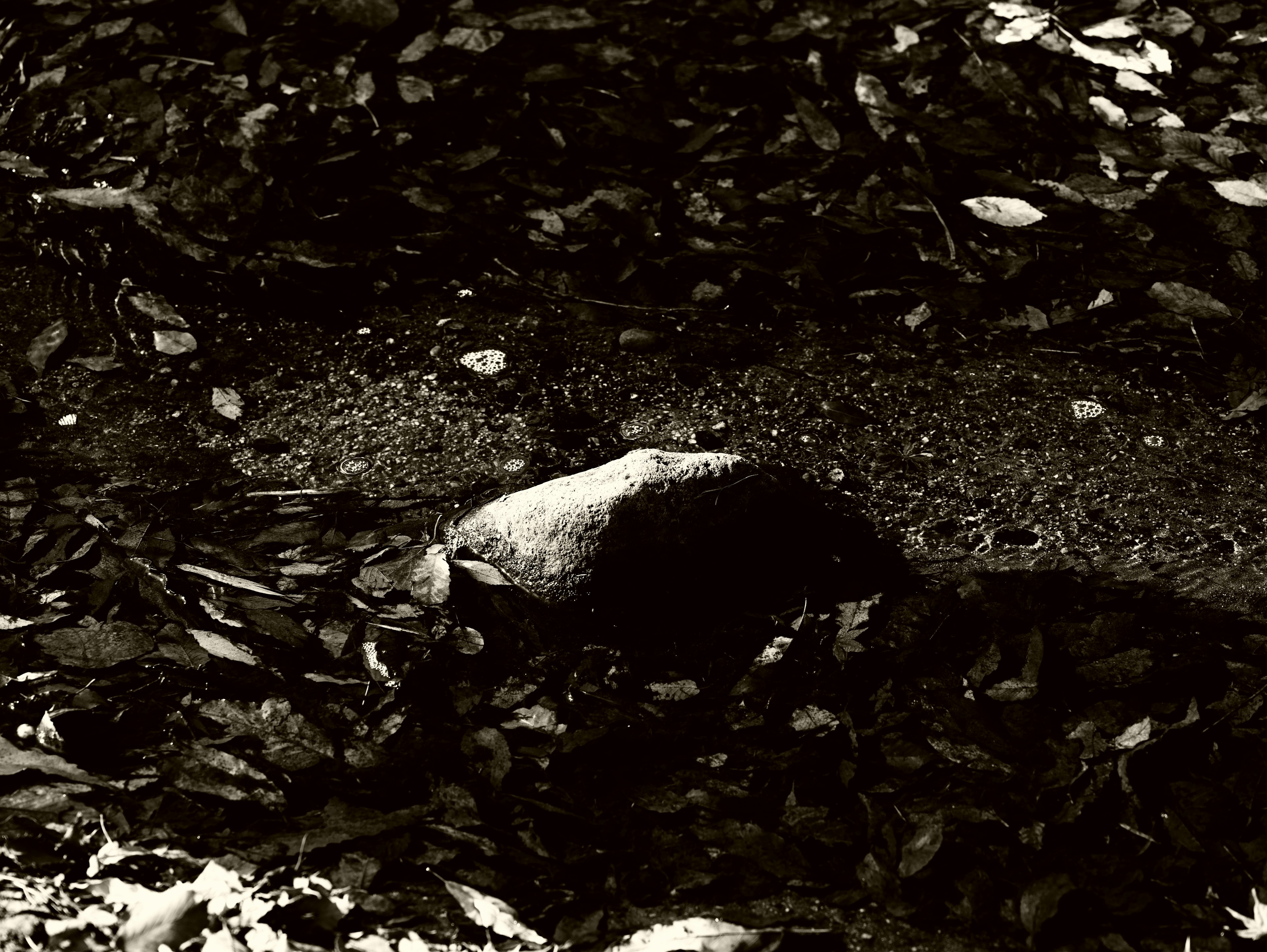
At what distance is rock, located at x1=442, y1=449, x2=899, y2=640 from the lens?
85.5 inches

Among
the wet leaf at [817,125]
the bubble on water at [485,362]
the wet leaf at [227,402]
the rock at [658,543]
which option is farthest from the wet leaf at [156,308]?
the wet leaf at [817,125]

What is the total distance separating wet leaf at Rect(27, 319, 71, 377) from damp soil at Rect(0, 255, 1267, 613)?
22 mm

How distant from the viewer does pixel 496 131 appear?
10.5 ft

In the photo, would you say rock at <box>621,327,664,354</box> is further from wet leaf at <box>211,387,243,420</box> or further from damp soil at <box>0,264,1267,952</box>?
wet leaf at <box>211,387,243,420</box>

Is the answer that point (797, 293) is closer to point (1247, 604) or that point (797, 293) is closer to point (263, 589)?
point (1247, 604)

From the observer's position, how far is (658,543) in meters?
2.18

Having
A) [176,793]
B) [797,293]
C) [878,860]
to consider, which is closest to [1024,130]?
[797,293]

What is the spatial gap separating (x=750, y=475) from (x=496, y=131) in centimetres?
152

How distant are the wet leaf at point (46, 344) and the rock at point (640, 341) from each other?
1395mm

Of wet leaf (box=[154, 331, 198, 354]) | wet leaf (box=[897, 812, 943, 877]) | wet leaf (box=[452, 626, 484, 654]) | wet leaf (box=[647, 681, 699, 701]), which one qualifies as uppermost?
wet leaf (box=[154, 331, 198, 354])

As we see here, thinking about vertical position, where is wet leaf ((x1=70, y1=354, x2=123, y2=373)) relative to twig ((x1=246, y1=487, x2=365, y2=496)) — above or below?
above

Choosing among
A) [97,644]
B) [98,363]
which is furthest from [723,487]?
[98,363]

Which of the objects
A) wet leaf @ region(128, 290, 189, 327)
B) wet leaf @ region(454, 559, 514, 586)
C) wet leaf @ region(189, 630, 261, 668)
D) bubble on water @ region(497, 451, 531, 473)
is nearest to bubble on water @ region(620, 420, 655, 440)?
bubble on water @ region(497, 451, 531, 473)

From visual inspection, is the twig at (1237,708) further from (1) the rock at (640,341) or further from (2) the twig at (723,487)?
(1) the rock at (640,341)
